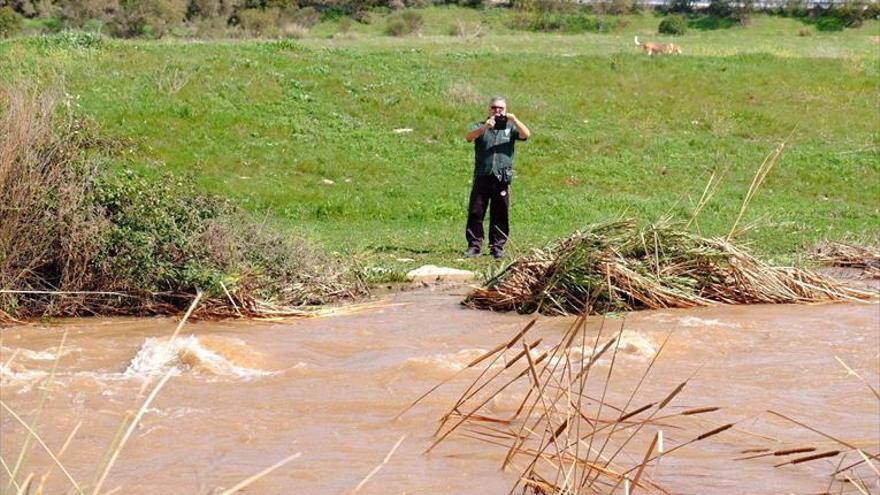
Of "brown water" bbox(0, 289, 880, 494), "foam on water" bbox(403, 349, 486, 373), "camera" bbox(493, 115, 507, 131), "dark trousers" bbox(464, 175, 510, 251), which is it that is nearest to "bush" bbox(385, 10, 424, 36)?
"dark trousers" bbox(464, 175, 510, 251)

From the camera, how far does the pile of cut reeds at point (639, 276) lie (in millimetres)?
10531

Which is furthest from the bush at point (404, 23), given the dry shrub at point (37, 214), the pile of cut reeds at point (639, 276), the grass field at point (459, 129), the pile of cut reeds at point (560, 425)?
the pile of cut reeds at point (560, 425)

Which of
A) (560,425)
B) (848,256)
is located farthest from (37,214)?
(848,256)

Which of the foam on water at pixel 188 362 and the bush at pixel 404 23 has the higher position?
the foam on water at pixel 188 362

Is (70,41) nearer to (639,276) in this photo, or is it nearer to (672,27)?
(639,276)

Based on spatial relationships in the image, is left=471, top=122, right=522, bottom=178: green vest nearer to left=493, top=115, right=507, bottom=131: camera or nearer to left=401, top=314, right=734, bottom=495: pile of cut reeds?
left=493, top=115, right=507, bottom=131: camera

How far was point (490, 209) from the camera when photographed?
45.0ft

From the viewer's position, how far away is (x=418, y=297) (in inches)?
465

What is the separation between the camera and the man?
43.7 feet

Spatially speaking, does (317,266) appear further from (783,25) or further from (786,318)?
(783,25)

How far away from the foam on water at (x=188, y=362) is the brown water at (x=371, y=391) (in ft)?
0.06

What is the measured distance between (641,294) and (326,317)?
2.83m

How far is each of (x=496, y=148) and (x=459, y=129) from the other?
1067 centimetres

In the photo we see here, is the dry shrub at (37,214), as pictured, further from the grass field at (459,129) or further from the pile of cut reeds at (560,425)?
the pile of cut reeds at (560,425)
